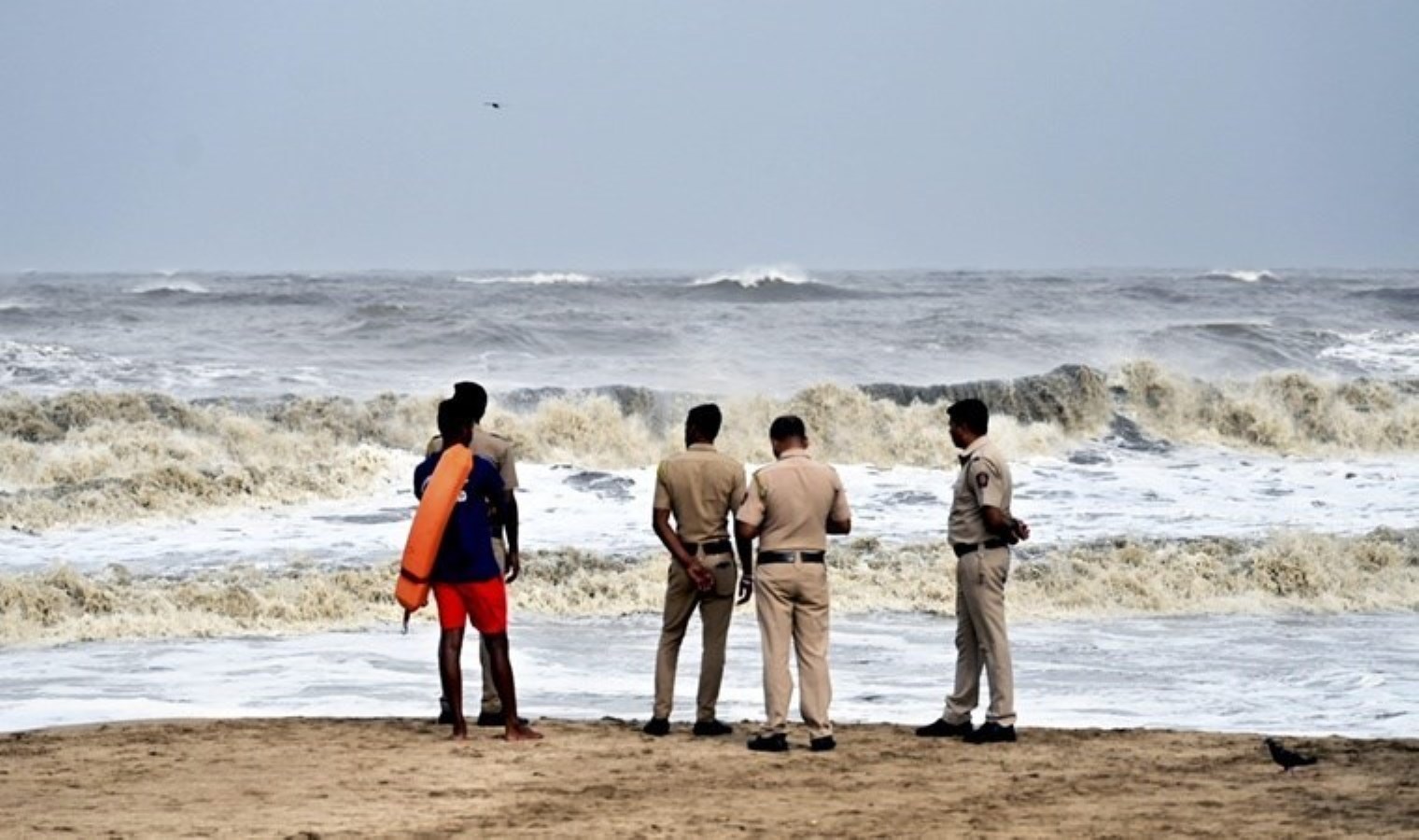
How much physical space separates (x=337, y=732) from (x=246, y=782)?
1.30 m

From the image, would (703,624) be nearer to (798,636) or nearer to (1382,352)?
(798,636)

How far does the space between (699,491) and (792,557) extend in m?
0.56

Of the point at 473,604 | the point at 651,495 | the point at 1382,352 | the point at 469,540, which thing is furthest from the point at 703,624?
the point at 1382,352

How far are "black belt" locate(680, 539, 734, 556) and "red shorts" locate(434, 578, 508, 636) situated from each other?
918mm

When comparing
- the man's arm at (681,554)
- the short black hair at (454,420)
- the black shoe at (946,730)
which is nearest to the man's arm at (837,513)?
the man's arm at (681,554)

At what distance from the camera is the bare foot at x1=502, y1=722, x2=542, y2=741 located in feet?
31.2

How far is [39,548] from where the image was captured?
60.7ft

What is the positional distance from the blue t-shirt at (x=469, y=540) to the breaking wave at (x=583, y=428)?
11.8 meters

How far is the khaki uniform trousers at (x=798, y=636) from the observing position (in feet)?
30.8

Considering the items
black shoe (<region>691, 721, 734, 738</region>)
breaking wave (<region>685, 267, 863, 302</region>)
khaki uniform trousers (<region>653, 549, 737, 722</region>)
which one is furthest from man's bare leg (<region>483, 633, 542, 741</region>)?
breaking wave (<region>685, 267, 863, 302</region>)

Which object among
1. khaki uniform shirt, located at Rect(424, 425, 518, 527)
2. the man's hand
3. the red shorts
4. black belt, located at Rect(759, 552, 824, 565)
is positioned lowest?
the red shorts

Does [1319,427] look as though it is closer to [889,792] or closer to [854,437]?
[854,437]

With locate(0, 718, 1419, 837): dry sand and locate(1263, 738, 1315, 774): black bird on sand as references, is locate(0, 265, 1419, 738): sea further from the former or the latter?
locate(1263, 738, 1315, 774): black bird on sand

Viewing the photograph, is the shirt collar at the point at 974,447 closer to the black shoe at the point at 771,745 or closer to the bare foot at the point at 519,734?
the black shoe at the point at 771,745
